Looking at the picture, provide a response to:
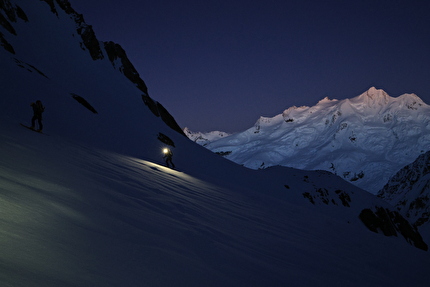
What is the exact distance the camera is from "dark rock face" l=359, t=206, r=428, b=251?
156 ft

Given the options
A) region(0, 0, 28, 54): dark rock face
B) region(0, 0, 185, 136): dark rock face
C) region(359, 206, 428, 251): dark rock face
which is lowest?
region(359, 206, 428, 251): dark rock face

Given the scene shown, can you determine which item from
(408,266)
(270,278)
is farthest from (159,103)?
(270,278)

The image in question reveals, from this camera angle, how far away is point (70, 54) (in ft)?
133

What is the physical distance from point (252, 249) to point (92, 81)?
3830 cm

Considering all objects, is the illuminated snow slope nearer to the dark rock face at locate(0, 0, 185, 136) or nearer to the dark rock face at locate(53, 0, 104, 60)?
the dark rock face at locate(0, 0, 185, 136)

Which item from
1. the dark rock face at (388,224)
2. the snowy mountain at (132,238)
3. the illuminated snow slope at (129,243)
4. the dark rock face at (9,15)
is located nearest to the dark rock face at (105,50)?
the dark rock face at (9,15)

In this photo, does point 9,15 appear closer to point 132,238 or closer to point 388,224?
point 132,238

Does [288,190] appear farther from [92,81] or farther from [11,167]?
[11,167]

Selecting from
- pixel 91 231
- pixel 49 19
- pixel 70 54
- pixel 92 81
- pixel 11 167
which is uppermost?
pixel 49 19

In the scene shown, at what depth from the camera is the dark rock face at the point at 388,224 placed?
47.4 metres

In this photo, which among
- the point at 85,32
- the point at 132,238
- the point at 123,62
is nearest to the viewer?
the point at 132,238

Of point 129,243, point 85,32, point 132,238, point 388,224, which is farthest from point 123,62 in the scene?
point 129,243

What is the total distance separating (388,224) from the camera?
4906 cm

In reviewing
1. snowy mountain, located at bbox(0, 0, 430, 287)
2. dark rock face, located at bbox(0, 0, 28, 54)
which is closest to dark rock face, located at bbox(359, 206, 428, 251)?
snowy mountain, located at bbox(0, 0, 430, 287)
